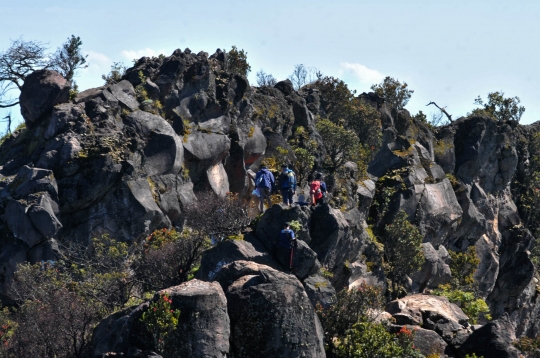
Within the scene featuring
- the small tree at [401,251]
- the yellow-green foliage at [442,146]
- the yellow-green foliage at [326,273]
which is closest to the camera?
the yellow-green foliage at [326,273]

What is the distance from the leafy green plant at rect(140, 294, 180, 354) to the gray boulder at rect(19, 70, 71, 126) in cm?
1778

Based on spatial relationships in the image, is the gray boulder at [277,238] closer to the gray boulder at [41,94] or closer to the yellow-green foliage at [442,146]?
the gray boulder at [41,94]

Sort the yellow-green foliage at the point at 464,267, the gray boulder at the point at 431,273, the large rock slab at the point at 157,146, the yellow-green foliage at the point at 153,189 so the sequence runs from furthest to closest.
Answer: the yellow-green foliage at the point at 464,267 → the gray boulder at the point at 431,273 → the large rock slab at the point at 157,146 → the yellow-green foliage at the point at 153,189

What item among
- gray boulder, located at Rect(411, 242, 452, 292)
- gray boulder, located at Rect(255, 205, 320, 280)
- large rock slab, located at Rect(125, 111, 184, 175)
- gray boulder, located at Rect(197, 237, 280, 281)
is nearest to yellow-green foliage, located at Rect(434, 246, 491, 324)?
gray boulder, located at Rect(411, 242, 452, 292)

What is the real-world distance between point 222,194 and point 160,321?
56.9ft

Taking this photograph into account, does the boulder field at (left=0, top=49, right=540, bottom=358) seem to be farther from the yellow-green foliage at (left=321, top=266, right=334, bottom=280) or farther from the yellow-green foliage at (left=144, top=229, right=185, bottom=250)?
the yellow-green foliage at (left=144, top=229, right=185, bottom=250)

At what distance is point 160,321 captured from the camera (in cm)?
2114

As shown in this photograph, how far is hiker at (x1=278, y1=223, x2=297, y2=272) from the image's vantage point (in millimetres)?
27453

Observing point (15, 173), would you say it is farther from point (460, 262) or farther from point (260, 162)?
point (460, 262)

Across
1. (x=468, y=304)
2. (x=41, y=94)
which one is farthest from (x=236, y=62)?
(x=468, y=304)

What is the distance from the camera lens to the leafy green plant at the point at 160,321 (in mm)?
21188

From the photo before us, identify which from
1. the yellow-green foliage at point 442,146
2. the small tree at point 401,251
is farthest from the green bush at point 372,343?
the yellow-green foliage at point 442,146

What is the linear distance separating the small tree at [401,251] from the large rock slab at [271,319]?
18586mm

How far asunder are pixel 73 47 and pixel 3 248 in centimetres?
1581
